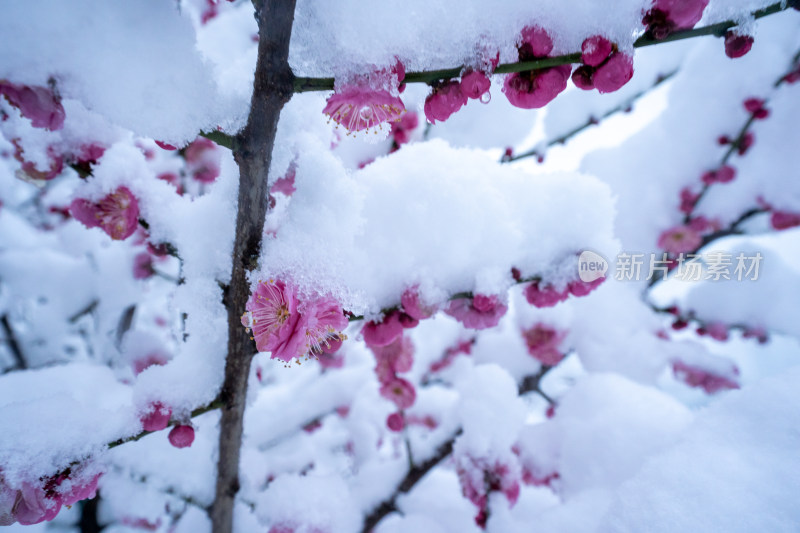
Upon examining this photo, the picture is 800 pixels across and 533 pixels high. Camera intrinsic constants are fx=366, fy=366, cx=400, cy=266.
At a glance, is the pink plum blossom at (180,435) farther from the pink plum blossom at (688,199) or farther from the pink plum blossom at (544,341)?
the pink plum blossom at (688,199)

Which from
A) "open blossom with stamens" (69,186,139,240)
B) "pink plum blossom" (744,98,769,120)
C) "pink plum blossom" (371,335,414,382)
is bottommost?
"pink plum blossom" (371,335,414,382)

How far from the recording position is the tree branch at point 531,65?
75cm

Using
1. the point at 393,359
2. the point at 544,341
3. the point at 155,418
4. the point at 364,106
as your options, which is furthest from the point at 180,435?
the point at 544,341

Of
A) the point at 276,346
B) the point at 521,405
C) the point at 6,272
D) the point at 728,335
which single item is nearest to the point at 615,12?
the point at 276,346

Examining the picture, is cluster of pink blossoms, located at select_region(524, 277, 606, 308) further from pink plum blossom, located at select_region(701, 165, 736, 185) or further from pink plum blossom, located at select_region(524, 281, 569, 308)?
pink plum blossom, located at select_region(701, 165, 736, 185)

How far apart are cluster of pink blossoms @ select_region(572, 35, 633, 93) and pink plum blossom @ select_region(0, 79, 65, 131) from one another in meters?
1.14

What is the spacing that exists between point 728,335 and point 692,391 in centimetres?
83

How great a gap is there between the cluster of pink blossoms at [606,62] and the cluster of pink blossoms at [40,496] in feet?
4.79

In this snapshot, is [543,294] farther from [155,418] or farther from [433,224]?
[155,418]

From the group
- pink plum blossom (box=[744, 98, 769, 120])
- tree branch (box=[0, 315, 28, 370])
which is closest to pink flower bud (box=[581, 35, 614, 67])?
pink plum blossom (box=[744, 98, 769, 120])

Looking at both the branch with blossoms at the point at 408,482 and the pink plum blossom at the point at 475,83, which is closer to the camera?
the pink plum blossom at the point at 475,83

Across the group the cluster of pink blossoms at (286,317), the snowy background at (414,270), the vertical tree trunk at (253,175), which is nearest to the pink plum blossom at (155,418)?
the snowy background at (414,270)

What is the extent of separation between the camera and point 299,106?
3.50 feet

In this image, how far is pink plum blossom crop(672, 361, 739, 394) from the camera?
329cm
